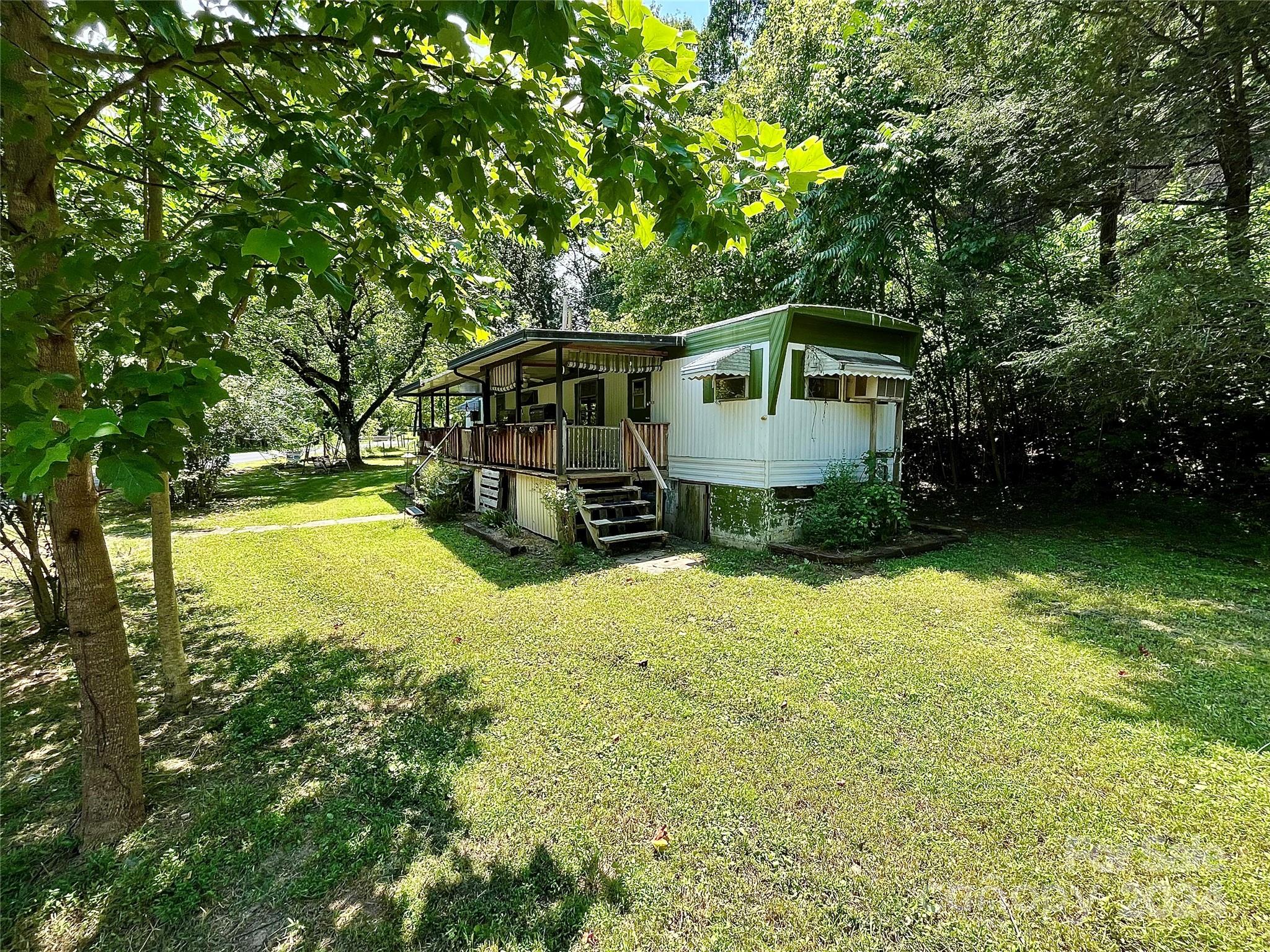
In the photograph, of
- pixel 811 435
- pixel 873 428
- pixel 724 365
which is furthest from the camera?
pixel 873 428

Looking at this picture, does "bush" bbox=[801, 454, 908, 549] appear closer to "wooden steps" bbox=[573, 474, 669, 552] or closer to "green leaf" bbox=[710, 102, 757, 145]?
"wooden steps" bbox=[573, 474, 669, 552]

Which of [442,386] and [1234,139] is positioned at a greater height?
[1234,139]

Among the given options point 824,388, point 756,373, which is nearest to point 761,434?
point 756,373

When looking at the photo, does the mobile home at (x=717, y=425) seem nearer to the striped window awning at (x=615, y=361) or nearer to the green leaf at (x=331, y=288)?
the striped window awning at (x=615, y=361)

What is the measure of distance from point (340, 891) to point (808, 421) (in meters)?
7.85

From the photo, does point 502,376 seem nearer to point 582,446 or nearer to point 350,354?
point 582,446

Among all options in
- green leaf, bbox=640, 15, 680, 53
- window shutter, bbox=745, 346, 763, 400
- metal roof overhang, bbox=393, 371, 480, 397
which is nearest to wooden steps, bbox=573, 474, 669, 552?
window shutter, bbox=745, 346, 763, 400

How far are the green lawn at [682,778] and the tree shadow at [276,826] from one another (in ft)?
0.05

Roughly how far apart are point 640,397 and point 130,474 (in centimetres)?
975

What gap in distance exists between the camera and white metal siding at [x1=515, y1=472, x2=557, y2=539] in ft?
29.0

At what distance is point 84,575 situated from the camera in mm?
2459

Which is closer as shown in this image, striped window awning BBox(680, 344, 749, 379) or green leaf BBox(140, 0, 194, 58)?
green leaf BBox(140, 0, 194, 58)

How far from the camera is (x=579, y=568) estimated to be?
7.20 meters

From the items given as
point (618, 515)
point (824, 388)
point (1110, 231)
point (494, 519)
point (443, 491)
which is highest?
point (1110, 231)
